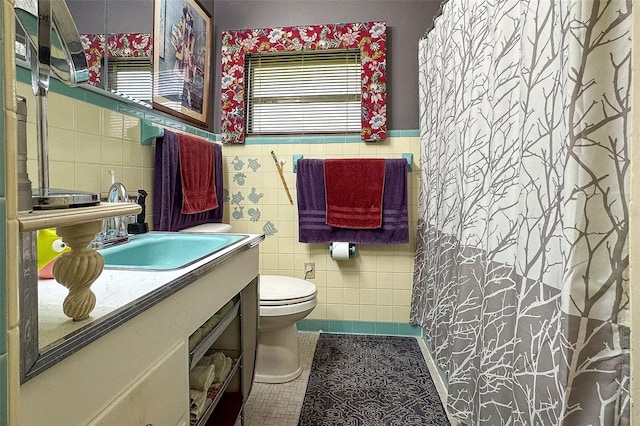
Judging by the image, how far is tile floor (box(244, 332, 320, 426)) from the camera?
1457mm

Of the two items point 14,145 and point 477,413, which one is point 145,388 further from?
point 477,413

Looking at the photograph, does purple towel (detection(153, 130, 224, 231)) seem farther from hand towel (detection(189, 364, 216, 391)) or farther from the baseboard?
the baseboard

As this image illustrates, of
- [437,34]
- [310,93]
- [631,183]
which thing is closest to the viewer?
[631,183]

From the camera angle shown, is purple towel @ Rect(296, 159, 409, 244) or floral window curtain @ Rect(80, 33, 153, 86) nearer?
floral window curtain @ Rect(80, 33, 153, 86)

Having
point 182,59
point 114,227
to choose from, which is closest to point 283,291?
point 114,227

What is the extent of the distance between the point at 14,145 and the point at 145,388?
0.51 metres

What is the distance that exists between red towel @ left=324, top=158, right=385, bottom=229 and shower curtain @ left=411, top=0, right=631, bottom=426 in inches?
30.1

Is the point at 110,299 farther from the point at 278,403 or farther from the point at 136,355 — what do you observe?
the point at 278,403

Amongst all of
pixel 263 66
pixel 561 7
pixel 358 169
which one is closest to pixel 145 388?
pixel 561 7

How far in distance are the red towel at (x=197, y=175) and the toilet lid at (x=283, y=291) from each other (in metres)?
0.53

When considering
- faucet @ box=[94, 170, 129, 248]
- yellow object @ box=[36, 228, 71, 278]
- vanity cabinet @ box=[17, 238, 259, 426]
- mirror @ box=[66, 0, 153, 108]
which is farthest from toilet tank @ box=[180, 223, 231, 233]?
yellow object @ box=[36, 228, 71, 278]

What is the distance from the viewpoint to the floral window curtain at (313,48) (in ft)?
7.11

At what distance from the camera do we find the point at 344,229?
222cm

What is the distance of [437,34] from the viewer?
1.79 metres
